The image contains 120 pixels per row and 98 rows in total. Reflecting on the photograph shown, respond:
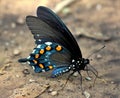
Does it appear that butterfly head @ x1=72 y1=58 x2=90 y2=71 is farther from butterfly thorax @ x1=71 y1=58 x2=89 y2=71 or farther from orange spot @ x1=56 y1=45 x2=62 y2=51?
orange spot @ x1=56 y1=45 x2=62 y2=51

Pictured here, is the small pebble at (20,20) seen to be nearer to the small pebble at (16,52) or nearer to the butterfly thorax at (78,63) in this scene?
the small pebble at (16,52)

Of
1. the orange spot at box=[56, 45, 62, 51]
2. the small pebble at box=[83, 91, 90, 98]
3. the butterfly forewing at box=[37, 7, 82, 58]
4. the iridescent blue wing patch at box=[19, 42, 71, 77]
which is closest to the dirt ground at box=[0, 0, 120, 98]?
the small pebble at box=[83, 91, 90, 98]

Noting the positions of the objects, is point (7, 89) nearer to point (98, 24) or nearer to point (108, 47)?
point (108, 47)

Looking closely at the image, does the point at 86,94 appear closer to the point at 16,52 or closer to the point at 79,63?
the point at 79,63

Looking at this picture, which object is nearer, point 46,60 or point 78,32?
point 46,60

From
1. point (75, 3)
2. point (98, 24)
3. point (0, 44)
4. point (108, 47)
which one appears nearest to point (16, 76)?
point (0, 44)

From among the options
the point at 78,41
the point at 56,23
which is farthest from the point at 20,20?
the point at 56,23

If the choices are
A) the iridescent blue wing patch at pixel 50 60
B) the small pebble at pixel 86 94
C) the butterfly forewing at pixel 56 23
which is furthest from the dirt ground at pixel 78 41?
the butterfly forewing at pixel 56 23
